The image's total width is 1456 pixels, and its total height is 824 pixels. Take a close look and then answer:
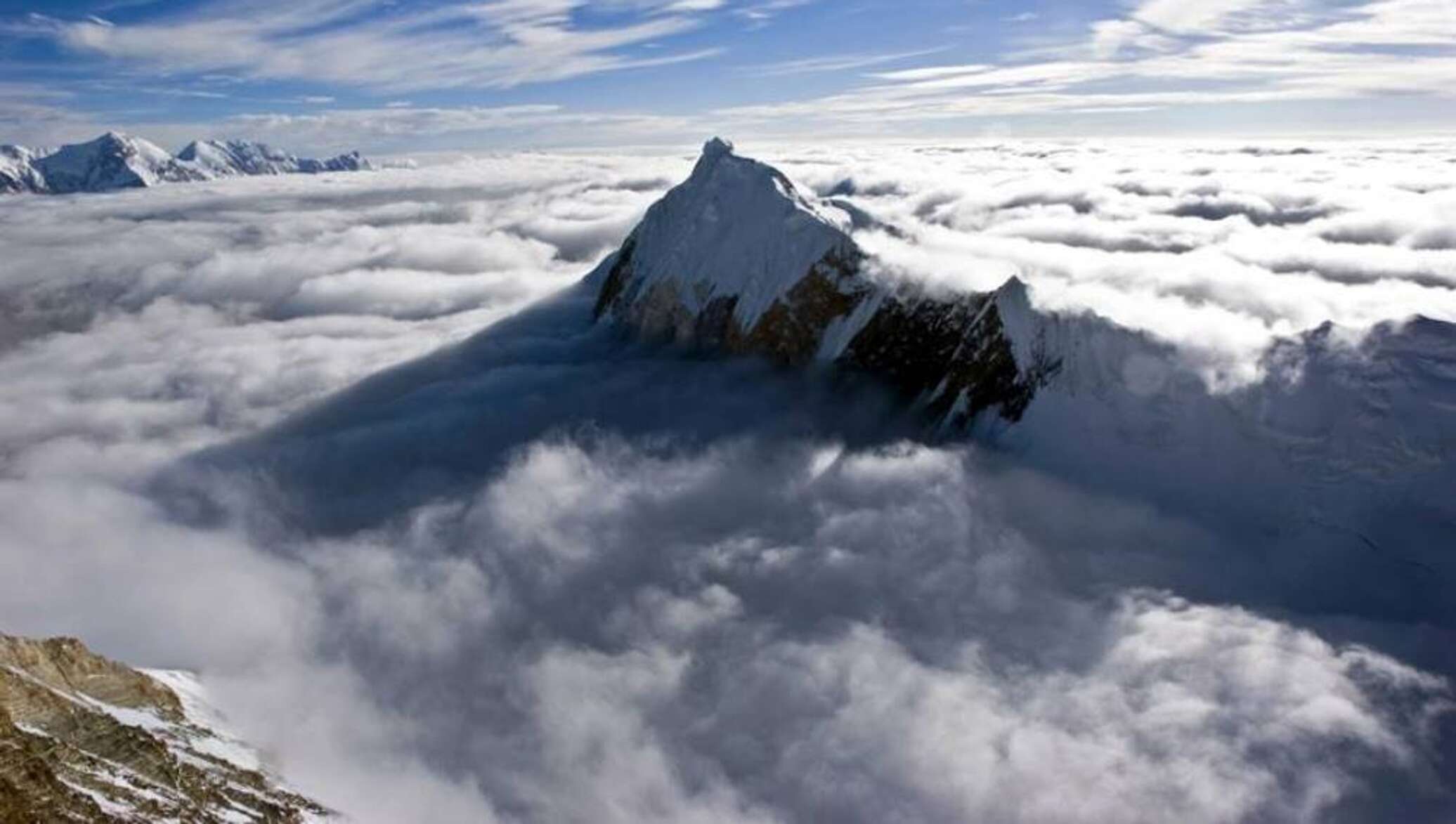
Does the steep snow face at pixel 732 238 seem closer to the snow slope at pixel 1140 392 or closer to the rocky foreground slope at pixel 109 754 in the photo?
the snow slope at pixel 1140 392

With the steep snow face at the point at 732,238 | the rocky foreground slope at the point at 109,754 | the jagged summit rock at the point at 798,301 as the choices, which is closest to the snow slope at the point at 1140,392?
the jagged summit rock at the point at 798,301

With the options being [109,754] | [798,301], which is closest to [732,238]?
[798,301]

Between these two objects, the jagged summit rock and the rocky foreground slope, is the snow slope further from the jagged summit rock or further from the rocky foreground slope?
the rocky foreground slope

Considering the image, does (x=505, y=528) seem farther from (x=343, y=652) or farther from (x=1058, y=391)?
(x=1058, y=391)

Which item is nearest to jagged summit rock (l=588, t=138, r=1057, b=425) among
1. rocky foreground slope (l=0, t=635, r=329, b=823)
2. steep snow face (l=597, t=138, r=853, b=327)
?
steep snow face (l=597, t=138, r=853, b=327)

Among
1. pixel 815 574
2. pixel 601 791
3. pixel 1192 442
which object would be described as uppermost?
pixel 1192 442

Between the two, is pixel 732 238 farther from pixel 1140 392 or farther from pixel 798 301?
pixel 1140 392

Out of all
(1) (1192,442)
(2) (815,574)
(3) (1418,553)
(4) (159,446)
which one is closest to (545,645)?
A: (2) (815,574)
